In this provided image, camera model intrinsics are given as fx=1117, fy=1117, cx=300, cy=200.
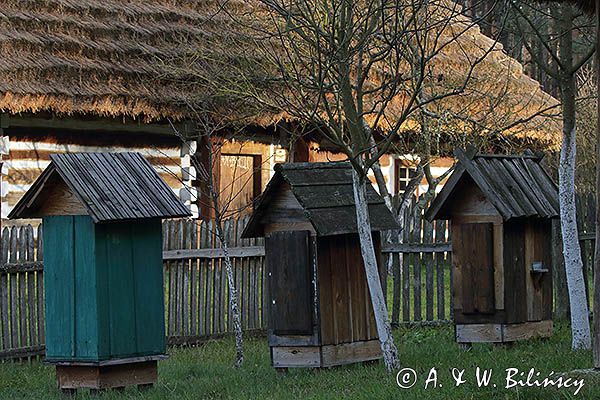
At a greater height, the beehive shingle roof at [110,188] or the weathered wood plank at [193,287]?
the beehive shingle roof at [110,188]

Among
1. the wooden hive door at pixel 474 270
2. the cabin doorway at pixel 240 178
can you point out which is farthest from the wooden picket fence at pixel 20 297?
the cabin doorway at pixel 240 178

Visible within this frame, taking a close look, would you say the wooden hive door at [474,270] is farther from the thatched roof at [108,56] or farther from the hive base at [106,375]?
the thatched roof at [108,56]

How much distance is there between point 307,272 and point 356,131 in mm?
1207

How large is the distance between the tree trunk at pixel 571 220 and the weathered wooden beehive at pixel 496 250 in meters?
0.43

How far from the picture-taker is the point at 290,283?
9.12 meters

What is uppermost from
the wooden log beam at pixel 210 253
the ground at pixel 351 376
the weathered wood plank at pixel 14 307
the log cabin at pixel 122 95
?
the log cabin at pixel 122 95

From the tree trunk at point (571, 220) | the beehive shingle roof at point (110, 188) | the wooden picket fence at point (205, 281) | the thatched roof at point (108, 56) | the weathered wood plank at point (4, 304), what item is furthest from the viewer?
the thatched roof at point (108, 56)

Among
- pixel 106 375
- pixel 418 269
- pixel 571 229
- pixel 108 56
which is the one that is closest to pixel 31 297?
pixel 106 375

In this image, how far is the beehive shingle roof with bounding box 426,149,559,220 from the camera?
31.7ft

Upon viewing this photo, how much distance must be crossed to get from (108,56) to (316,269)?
918cm

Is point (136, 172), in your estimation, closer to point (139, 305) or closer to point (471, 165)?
point (139, 305)

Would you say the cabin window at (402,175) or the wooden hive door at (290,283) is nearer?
the wooden hive door at (290,283)

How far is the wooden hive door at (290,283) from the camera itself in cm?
901

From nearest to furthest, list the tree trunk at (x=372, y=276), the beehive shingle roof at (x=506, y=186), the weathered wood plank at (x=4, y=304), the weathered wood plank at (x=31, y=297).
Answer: the tree trunk at (x=372, y=276) < the beehive shingle roof at (x=506, y=186) < the weathered wood plank at (x=4, y=304) < the weathered wood plank at (x=31, y=297)
